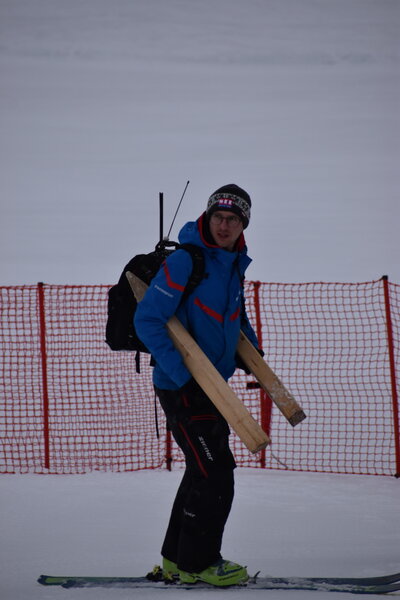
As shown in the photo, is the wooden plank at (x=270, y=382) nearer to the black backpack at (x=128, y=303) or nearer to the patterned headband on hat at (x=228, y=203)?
the black backpack at (x=128, y=303)

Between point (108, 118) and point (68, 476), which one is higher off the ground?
point (108, 118)

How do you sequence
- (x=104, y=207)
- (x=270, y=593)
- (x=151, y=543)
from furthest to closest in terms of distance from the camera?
(x=104, y=207)
(x=151, y=543)
(x=270, y=593)

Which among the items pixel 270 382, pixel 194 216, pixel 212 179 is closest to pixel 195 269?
pixel 270 382

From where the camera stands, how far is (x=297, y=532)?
17.6ft

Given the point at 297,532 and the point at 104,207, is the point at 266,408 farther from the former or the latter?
the point at 104,207

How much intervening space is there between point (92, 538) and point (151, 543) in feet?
1.39

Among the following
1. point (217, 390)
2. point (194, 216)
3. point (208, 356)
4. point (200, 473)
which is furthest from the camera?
point (194, 216)

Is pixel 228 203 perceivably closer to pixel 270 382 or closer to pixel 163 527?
pixel 270 382

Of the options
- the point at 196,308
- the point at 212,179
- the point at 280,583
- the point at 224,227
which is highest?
the point at 212,179

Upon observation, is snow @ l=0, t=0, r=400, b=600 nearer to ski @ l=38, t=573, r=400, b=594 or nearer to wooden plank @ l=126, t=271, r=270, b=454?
ski @ l=38, t=573, r=400, b=594

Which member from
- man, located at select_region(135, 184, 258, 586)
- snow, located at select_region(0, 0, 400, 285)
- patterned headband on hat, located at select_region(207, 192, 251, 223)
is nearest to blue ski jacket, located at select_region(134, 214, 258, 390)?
man, located at select_region(135, 184, 258, 586)

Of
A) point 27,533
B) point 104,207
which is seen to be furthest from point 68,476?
point 104,207

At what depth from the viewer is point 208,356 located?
4027 mm

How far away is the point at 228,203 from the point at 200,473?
1.44 metres
